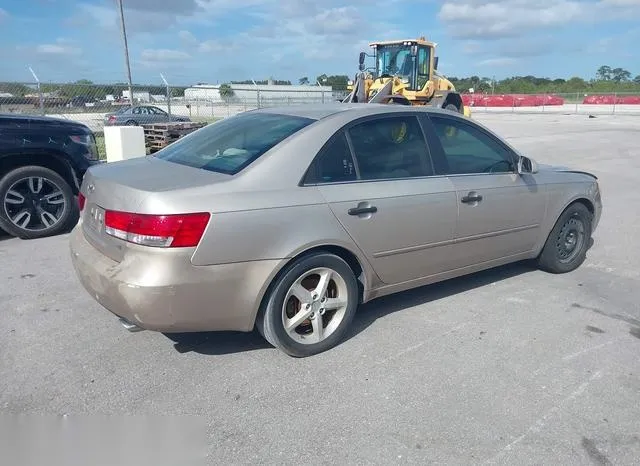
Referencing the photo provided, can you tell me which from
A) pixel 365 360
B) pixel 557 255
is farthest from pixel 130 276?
pixel 557 255

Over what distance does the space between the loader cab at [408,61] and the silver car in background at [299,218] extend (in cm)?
1456

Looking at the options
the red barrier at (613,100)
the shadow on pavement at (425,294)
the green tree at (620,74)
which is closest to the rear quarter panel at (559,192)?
the shadow on pavement at (425,294)

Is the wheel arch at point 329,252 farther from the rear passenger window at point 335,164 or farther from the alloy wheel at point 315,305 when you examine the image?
the rear passenger window at point 335,164

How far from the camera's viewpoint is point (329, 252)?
356 centimetres

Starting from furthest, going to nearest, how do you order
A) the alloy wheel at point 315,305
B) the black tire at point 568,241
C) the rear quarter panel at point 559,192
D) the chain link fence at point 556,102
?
1. the chain link fence at point 556,102
2. the black tire at point 568,241
3. the rear quarter panel at point 559,192
4. the alloy wheel at point 315,305

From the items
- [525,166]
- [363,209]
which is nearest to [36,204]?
[363,209]

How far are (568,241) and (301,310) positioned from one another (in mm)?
3154

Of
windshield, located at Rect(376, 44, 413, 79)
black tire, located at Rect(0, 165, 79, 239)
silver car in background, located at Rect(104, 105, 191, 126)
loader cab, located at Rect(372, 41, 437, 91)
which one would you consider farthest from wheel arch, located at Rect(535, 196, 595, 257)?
silver car in background, located at Rect(104, 105, 191, 126)

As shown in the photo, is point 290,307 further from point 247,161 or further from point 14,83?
point 14,83

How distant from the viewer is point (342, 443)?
2.70 meters

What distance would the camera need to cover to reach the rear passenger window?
351 cm

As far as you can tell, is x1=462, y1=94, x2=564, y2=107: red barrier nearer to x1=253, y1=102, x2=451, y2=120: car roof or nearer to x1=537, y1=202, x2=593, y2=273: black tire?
x1=537, y1=202, x2=593, y2=273: black tire

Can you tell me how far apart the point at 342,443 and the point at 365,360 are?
88 cm

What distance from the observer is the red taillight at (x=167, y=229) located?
9.70 feet
